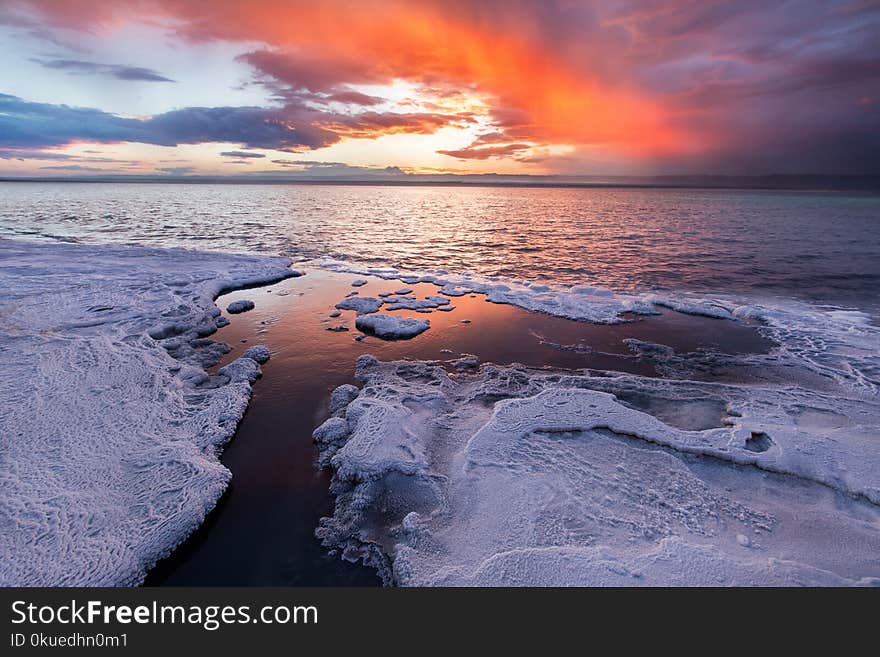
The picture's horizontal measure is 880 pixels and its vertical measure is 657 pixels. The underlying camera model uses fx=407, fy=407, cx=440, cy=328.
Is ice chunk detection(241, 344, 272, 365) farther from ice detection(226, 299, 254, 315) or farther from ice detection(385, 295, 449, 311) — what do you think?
ice detection(385, 295, 449, 311)

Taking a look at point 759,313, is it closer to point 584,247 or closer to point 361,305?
point 361,305

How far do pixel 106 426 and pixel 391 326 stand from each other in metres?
5.39

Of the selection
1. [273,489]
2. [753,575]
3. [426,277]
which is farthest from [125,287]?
[753,575]

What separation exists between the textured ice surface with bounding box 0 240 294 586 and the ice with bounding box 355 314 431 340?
2.81 meters

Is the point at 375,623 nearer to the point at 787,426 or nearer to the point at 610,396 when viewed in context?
the point at 610,396

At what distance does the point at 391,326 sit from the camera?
9.48 meters

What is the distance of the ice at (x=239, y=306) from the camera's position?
34.9 ft

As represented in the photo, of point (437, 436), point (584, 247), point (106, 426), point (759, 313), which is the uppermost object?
point (584, 247)

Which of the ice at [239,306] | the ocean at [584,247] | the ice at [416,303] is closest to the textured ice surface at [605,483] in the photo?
the ice at [416,303]

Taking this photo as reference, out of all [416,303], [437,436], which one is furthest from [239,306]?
[437,436]

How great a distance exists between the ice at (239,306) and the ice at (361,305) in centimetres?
230

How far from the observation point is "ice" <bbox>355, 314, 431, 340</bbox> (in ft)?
30.5

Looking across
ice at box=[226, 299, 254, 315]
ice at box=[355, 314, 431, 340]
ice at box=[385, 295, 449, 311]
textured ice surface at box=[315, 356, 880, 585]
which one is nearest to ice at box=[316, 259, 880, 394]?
ice at box=[385, 295, 449, 311]

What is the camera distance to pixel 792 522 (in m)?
4.25
